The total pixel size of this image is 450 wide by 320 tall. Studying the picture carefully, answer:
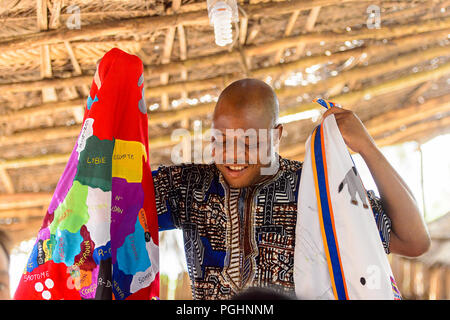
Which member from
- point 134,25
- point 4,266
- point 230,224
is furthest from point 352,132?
point 134,25

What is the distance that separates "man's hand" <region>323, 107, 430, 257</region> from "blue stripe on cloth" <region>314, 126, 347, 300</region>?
0.09m

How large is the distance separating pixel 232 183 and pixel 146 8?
1729 mm

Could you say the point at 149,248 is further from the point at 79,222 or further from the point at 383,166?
the point at 383,166

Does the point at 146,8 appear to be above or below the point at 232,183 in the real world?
above

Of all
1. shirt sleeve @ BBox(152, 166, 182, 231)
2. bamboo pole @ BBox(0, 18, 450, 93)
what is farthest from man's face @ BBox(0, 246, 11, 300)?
bamboo pole @ BBox(0, 18, 450, 93)

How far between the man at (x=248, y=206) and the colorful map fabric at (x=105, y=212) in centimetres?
13

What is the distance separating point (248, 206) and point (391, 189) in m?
0.44

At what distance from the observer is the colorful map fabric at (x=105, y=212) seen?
1.28 metres

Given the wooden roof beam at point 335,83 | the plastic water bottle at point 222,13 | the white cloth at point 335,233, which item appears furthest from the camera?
the wooden roof beam at point 335,83

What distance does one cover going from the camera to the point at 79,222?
1.29 m

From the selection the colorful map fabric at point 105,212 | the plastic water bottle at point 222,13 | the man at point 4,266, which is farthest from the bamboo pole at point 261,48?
the man at point 4,266

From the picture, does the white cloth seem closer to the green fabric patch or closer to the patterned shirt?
the patterned shirt

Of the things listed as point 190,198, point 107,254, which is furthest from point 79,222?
point 190,198

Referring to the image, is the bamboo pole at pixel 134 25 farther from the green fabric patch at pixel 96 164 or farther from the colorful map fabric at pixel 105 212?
the green fabric patch at pixel 96 164
